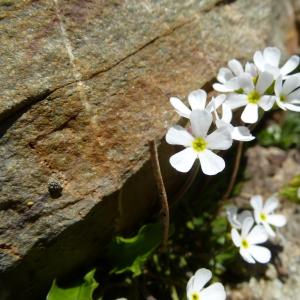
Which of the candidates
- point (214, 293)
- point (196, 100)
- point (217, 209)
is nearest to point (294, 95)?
point (196, 100)

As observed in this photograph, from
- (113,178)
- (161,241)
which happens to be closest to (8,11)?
(113,178)

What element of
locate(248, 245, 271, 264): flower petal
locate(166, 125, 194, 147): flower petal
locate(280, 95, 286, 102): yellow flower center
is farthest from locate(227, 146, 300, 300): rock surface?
locate(166, 125, 194, 147): flower petal

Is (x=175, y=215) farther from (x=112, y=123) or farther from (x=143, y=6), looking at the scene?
(x=143, y=6)

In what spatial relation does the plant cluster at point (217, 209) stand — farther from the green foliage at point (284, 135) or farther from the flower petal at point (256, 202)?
the green foliage at point (284, 135)

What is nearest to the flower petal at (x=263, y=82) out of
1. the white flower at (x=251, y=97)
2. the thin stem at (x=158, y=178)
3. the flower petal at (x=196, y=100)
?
the white flower at (x=251, y=97)

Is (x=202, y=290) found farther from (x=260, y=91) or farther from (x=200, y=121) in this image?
(x=260, y=91)

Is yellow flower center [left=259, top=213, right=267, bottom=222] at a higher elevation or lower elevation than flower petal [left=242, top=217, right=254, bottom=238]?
lower

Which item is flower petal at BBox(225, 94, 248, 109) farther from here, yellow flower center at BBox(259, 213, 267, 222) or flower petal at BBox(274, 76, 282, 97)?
yellow flower center at BBox(259, 213, 267, 222)
